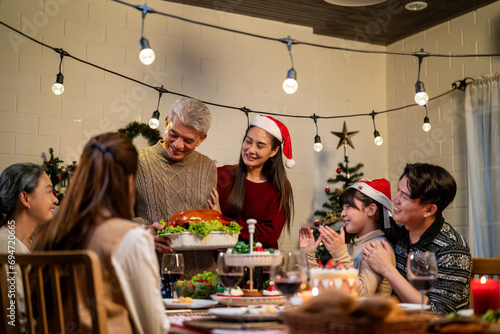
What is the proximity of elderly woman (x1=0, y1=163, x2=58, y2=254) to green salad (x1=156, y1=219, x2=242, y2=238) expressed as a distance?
23.0 inches

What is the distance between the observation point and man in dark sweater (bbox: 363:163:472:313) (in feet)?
7.95

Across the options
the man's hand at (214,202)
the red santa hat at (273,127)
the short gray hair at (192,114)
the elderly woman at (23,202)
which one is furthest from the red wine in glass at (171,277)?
the red santa hat at (273,127)

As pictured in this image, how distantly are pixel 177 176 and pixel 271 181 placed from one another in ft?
2.43

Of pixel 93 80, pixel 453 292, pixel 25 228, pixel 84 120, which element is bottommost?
pixel 453 292

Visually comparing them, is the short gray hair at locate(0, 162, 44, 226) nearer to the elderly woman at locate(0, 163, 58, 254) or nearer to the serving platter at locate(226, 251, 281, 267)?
the elderly woman at locate(0, 163, 58, 254)

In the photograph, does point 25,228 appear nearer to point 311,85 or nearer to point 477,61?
point 311,85

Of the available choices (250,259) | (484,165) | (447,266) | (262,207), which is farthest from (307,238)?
(484,165)

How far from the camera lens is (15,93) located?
4633 millimetres

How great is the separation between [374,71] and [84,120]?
327 cm

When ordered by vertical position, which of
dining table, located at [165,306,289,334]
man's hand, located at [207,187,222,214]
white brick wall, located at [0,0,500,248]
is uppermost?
white brick wall, located at [0,0,500,248]

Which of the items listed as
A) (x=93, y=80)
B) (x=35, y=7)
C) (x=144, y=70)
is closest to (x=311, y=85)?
(x=144, y=70)

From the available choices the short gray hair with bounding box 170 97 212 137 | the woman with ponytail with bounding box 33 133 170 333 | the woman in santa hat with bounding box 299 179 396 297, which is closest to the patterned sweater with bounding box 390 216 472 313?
the woman in santa hat with bounding box 299 179 396 297

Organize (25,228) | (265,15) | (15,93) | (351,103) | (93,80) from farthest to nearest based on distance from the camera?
1. (351,103)
2. (265,15)
3. (93,80)
4. (15,93)
5. (25,228)

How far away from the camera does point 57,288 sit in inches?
60.2
